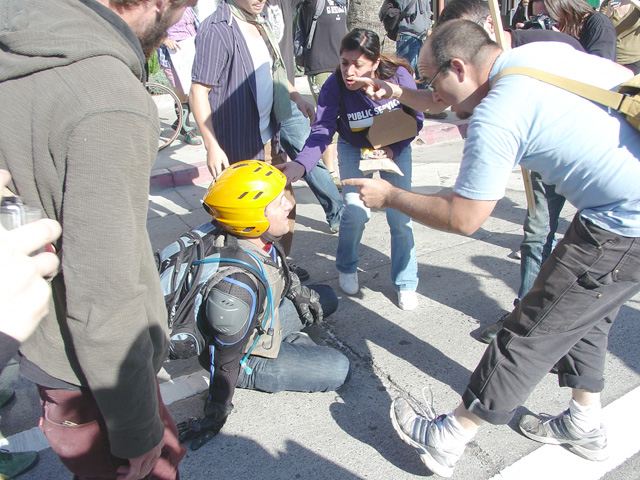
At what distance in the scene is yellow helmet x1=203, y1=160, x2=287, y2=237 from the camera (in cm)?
249

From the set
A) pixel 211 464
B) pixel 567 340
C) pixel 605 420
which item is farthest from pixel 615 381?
pixel 211 464

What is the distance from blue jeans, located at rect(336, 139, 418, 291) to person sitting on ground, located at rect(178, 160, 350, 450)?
0.85 m

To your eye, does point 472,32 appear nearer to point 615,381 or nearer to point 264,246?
point 264,246

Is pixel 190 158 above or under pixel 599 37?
under

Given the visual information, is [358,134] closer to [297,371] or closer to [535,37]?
[535,37]

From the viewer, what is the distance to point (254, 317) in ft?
7.55

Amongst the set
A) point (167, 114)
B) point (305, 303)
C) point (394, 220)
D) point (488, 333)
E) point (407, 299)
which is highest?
point (394, 220)

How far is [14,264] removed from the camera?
766mm

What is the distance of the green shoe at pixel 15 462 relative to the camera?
7.38 feet

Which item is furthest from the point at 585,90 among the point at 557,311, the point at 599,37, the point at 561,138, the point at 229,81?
the point at 229,81

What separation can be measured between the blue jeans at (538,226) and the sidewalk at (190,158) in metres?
4.24

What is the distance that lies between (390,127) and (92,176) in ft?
8.18

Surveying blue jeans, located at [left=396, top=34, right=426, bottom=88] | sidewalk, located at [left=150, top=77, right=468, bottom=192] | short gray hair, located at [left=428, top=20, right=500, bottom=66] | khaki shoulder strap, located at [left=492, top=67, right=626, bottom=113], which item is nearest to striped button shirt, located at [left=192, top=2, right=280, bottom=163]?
short gray hair, located at [left=428, top=20, right=500, bottom=66]

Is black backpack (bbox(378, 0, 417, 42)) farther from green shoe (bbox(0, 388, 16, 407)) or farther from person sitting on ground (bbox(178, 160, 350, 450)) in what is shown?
green shoe (bbox(0, 388, 16, 407))
